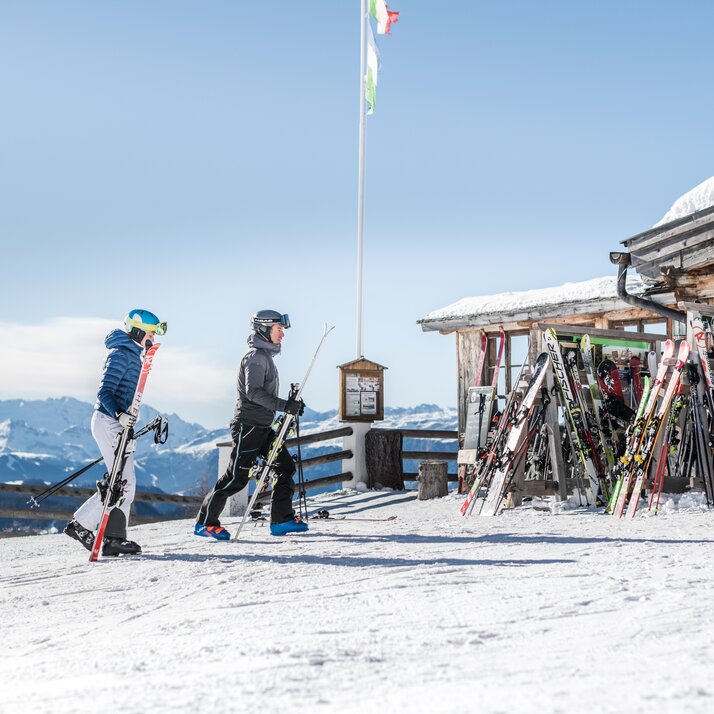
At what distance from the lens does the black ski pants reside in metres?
7.46

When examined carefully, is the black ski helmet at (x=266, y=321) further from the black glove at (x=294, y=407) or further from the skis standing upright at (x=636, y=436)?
the skis standing upright at (x=636, y=436)

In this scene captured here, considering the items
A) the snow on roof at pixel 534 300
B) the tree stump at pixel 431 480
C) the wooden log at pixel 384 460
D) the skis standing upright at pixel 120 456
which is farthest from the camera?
the wooden log at pixel 384 460

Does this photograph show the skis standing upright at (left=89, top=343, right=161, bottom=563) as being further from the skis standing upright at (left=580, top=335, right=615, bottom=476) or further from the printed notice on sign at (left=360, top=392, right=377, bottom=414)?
the printed notice on sign at (left=360, top=392, right=377, bottom=414)

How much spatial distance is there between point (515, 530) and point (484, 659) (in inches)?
177

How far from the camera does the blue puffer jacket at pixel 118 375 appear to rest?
6.79 metres

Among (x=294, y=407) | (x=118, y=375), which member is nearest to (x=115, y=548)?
(x=118, y=375)

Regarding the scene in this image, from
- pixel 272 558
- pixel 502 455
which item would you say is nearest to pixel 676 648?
pixel 272 558

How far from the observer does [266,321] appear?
767 centimetres

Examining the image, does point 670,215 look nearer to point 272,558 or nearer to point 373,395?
point 373,395

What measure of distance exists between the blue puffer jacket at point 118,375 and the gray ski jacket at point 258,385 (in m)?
1.01

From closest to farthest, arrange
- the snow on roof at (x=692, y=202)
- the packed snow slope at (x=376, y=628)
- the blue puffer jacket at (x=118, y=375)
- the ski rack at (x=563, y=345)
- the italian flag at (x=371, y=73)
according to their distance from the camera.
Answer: the packed snow slope at (x=376, y=628)
the blue puffer jacket at (x=118, y=375)
the ski rack at (x=563, y=345)
the snow on roof at (x=692, y=202)
the italian flag at (x=371, y=73)

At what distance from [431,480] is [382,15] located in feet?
35.9

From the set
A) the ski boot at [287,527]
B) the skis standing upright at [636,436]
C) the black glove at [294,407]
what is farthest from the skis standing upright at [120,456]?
the skis standing upright at [636,436]

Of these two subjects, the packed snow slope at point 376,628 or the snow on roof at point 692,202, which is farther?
the snow on roof at point 692,202
